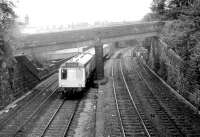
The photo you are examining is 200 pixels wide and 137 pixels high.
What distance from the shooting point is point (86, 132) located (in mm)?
16141

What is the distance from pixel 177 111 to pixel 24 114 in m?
11.8

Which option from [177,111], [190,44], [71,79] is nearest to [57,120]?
[71,79]

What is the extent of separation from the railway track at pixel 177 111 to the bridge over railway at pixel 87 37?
29.2ft

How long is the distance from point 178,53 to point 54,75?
1922cm

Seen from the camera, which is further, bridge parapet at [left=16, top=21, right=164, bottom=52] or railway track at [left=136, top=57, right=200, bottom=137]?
bridge parapet at [left=16, top=21, right=164, bottom=52]

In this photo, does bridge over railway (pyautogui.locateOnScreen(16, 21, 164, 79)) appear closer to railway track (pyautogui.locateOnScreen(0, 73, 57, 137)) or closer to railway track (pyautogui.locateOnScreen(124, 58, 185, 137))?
railway track (pyautogui.locateOnScreen(0, 73, 57, 137))

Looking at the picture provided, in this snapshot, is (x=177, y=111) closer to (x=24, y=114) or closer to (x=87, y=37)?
(x=24, y=114)

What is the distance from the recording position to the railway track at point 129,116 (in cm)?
1558

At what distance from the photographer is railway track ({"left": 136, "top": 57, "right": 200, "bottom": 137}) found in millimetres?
15831

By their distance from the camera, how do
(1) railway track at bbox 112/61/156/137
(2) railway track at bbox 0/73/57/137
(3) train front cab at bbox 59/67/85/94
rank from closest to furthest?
(1) railway track at bbox 112/61/156/137, (2) railway track at bbox 0/73/57/137, (3) train front cab at bbox 59/67/85/94

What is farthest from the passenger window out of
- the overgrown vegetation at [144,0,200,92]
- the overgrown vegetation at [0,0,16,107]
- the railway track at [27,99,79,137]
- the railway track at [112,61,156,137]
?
the overgrown vegetation at [144,0,200,92]

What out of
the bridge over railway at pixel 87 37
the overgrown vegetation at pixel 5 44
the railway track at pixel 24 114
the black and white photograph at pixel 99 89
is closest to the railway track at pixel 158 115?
the black and white photograph at pixel 99 89

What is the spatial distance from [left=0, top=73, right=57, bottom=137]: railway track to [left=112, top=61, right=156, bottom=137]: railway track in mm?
6555

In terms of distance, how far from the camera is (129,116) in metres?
18.6
